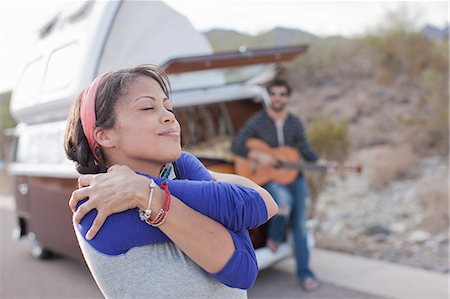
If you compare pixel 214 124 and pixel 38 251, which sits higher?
pixel 214 124

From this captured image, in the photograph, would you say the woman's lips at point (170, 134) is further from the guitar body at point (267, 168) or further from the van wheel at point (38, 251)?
the van wheel at point (38, 251)

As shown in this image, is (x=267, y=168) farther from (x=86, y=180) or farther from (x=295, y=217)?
(x=86, y=180)

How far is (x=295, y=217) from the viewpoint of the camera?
519cm

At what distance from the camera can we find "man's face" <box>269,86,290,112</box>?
5328mm

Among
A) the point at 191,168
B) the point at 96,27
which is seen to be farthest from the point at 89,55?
the point at 191,168

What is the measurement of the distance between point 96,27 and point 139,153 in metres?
3.50

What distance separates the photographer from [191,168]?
1.80m

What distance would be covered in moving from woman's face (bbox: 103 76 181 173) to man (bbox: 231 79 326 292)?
3.56 meters

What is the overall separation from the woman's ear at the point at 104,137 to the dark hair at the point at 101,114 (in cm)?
2

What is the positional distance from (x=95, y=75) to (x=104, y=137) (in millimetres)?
3184

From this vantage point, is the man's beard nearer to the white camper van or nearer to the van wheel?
the white camper van

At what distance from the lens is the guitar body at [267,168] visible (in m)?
5.27

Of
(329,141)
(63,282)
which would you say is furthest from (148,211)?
(329,141)

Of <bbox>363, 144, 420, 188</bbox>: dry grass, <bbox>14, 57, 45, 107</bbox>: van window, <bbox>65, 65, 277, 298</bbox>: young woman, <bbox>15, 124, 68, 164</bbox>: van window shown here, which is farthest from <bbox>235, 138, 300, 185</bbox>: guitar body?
<bbox>363, 144, 420, 188</bbox>: dry grass
